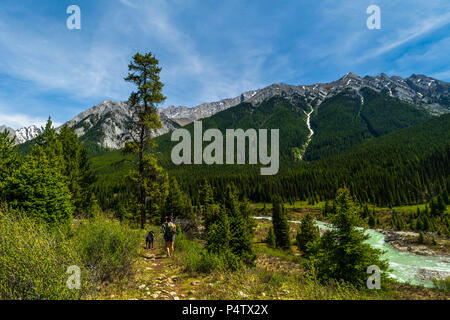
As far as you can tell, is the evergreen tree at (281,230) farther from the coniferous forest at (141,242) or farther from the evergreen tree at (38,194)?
the evergreen tree at (38,194)

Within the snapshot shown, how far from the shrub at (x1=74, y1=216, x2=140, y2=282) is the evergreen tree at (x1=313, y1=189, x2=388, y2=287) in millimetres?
10661

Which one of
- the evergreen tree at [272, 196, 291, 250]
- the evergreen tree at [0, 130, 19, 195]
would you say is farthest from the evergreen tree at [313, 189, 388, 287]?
the evergreen tree at [272, 196, 291, 250]

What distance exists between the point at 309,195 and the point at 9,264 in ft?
409

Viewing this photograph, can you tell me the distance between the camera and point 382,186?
330 feet

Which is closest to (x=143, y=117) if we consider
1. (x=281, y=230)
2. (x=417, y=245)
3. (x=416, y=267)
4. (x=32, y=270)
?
(x=32, y=270)

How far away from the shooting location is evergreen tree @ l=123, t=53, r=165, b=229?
17266mm

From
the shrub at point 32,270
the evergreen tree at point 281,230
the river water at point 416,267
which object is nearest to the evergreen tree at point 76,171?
the shrub at point 32,270

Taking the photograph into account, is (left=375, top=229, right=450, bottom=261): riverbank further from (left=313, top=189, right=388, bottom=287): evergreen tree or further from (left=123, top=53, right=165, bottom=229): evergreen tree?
(left=123, top=53, right=165, bottom=229): evergreen tree

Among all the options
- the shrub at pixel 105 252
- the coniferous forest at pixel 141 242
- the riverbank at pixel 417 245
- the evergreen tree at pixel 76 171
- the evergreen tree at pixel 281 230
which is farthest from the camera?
the evergreen tree at pixel 281 230

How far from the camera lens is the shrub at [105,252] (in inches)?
254

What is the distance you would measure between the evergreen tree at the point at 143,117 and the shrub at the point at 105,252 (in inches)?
354

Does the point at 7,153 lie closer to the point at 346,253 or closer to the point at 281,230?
the point at 346,253
